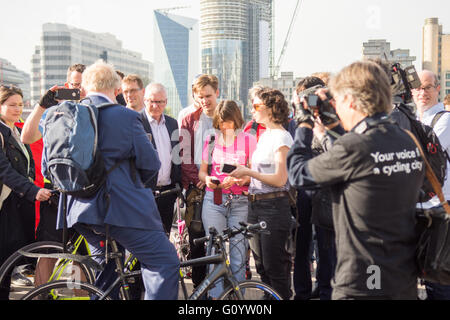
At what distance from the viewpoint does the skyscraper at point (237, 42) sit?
466 feet

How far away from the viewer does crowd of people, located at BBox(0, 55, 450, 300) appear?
2.34 meters

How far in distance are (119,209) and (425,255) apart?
1.73m

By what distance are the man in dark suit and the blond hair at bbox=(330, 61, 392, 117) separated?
2.63 meters

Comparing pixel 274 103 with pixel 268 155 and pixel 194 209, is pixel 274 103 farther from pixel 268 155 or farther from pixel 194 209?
pixel 194 209

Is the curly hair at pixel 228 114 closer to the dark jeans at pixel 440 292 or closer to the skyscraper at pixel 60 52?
the dark jeans at pixel 440 292

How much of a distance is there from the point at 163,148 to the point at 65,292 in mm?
2001

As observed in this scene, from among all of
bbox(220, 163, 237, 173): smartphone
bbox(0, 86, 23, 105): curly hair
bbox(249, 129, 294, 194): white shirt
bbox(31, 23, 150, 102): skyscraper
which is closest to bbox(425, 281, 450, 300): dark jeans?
bbox(249, 129, 294, 194): white shirt

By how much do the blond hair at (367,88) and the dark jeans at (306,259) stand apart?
6.52 feet

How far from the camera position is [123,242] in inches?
121

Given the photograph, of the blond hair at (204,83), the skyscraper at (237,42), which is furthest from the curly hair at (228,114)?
the skyscraper at (237,42)

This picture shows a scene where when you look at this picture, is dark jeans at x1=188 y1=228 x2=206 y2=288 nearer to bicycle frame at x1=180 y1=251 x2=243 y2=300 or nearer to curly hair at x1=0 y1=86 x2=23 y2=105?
bicycle frame at x1=180 y1=251 x2=243 y2=300

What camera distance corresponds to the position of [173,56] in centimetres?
14788
